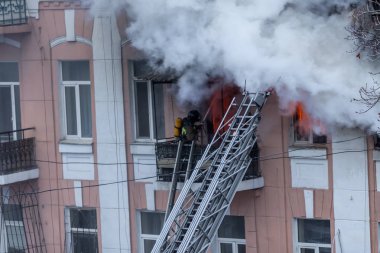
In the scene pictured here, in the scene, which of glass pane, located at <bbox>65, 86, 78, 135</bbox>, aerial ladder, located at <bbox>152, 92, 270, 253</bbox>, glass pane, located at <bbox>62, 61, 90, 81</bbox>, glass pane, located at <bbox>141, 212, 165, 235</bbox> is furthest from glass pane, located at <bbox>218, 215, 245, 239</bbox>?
glass pane, located at <bbox>62, 61, 90, 81</bbox>

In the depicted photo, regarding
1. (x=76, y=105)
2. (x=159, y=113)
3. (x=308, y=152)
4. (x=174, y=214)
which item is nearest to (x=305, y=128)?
(x=308, y=152)

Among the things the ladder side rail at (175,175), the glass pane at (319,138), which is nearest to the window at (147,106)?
the ladder side rail at (175,175)

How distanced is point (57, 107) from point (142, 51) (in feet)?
7.55

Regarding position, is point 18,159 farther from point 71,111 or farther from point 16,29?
point 16,29

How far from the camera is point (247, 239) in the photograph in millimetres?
22234

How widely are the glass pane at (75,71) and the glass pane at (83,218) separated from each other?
2364mm

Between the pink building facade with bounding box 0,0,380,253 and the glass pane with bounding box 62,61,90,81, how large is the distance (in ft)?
0.06

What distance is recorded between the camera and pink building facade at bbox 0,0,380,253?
21234 mm

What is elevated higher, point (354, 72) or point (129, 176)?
point (354, 72)

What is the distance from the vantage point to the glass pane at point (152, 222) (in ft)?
76.2

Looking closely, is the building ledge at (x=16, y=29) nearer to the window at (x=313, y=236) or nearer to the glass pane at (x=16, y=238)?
the glass pane at (x=16, y=238)

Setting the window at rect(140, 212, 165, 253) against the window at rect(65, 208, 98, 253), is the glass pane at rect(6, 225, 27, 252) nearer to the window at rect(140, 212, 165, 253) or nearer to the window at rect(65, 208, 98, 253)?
the window at rect(65, 208, 98, 253)

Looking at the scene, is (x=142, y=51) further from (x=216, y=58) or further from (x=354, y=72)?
(x=354, y=72)

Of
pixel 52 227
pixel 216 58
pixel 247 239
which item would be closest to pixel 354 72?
pixel 216 58
